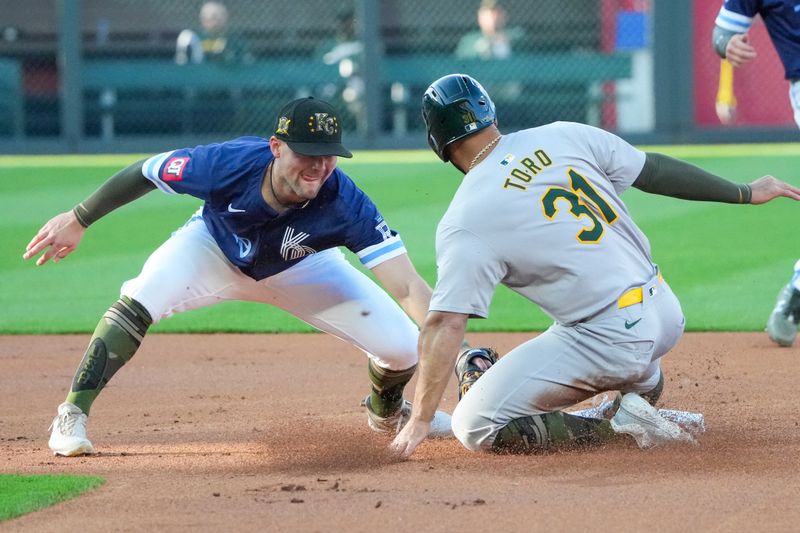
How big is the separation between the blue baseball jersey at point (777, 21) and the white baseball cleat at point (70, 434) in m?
4.27

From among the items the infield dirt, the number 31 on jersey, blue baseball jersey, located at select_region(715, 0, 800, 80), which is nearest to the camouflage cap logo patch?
the number 31 on jersey

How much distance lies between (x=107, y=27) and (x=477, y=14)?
5133mm

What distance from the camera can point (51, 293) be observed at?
29.9 ft

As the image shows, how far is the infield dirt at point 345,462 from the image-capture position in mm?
3922

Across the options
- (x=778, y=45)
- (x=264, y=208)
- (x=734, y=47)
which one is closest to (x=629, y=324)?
(x=264, y=208)

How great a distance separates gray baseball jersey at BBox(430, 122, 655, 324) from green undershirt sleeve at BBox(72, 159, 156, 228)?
1426 mm

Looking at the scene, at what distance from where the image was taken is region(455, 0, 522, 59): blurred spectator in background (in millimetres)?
16984

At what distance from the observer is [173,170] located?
5129 mm

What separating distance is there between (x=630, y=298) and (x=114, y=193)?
7.14 ft

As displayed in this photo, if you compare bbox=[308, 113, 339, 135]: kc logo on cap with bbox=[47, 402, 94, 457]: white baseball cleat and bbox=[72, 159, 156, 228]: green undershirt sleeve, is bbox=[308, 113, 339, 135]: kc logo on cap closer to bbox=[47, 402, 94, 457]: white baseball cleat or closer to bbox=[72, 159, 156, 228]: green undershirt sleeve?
bbox=[72, 159, 156, 228]: green undershirt sleeve

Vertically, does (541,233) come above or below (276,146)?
below

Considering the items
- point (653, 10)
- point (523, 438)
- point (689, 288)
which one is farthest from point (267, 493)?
point (653, 10)

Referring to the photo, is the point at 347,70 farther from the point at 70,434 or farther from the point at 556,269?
the point at 556,269

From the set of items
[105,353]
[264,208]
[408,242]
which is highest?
[264,208]
